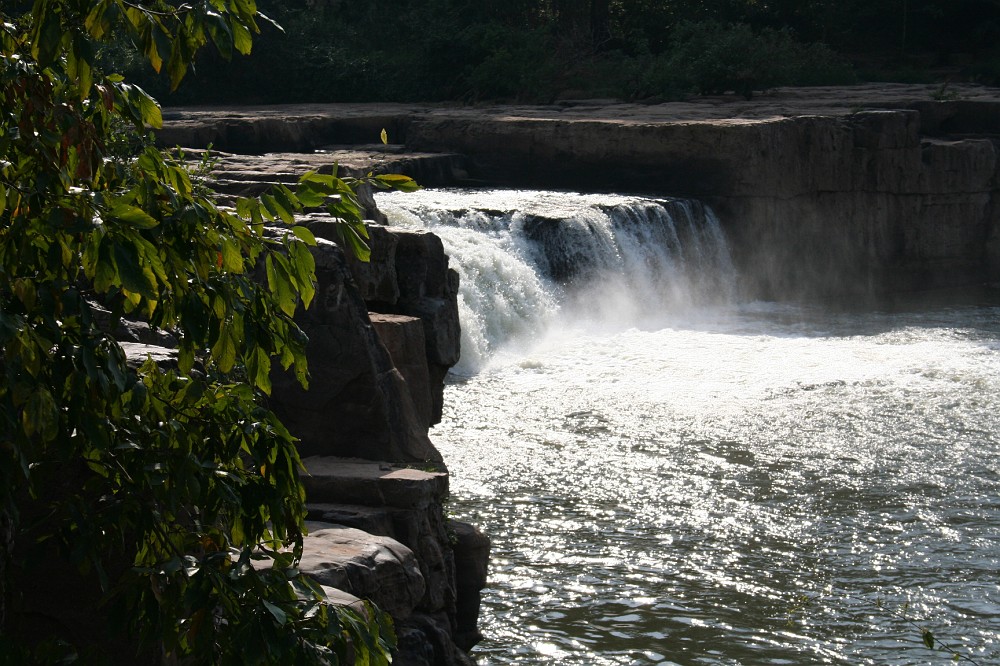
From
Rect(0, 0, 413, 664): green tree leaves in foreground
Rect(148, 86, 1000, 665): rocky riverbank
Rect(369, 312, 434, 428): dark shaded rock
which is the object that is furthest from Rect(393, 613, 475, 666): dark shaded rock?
Rect(148, 86, 1000, 665): rocky riverbank

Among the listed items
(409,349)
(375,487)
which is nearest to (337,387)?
(375,487)

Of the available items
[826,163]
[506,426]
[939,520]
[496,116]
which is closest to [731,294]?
[826,163]

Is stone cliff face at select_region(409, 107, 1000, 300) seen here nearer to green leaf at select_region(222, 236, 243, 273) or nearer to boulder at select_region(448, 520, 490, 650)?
boulder at select_region(448, 520, 490, 650)

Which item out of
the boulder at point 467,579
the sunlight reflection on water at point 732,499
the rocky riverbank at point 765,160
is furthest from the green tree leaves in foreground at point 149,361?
the rocky riverbank at point 765,160

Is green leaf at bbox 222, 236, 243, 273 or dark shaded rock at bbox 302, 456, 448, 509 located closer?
green leaf at bbox 222, 236, 243, 273

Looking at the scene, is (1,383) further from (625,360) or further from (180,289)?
(625,360)

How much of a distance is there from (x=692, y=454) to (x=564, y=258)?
19.5ft

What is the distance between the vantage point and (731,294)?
17.4m

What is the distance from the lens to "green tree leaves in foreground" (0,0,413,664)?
260cm

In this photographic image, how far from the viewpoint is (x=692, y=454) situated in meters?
9.86

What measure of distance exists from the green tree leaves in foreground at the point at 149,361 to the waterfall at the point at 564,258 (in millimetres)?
9765

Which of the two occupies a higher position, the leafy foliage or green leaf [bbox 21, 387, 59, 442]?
the leafy foliage

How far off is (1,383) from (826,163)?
16231 millimetres

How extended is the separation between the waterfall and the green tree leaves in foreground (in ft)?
32.0
